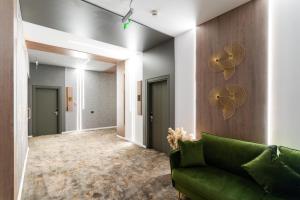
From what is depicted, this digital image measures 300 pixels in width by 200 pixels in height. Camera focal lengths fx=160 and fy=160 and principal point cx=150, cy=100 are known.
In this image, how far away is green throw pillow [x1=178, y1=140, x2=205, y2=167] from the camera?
2.36m

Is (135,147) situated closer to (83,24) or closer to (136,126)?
(136,126)

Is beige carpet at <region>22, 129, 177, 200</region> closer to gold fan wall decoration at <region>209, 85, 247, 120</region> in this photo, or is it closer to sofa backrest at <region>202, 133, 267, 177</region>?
sofa backrest at <region>202, 133, 267, 177</region>

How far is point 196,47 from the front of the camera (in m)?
3.40

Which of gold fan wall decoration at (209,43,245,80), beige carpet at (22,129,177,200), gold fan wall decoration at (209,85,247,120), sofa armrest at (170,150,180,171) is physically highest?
gold fan wall decoration at (209,43,245,80)

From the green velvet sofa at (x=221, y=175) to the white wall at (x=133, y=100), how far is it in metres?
2.83

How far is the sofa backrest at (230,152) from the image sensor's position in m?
2.10

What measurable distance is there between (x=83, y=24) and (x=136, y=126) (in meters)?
3.28

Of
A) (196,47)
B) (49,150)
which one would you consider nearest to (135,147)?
(49,150)

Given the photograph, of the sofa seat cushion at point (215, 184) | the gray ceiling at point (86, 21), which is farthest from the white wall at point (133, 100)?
the sofa seat cushion at point (215, 184)

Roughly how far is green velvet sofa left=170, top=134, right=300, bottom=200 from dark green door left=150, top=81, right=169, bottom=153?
1.71 m

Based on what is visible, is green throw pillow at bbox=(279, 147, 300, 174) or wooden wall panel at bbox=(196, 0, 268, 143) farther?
wooden wall panel at bbox=(196, 0, 268, 143)

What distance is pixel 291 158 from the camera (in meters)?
1.76

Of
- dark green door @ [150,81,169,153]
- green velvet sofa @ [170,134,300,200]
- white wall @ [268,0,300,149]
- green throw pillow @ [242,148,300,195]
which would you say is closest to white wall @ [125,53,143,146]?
dark green door @ [150,81,169,153]

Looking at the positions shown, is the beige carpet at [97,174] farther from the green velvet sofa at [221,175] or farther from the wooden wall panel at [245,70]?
A: the wooden wall panel at [245,70]
